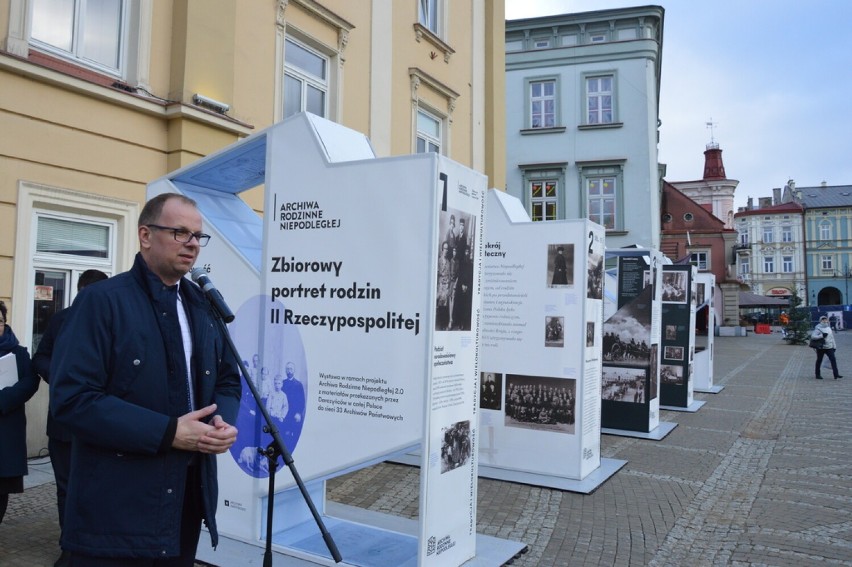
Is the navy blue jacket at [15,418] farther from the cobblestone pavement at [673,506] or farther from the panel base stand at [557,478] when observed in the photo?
the panel base stand at [557,478]

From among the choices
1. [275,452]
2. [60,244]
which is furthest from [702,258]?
[275,452]

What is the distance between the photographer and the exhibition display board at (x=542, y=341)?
270 inches

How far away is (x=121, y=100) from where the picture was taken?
7.45m

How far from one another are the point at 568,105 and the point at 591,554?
24071 millimetres

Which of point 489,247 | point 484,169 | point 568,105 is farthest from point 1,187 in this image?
point 568,105

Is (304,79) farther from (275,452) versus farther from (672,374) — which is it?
(275,452)

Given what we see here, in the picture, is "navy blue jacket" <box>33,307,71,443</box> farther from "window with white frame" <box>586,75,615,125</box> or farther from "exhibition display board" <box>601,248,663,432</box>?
"window with white frame" <box>586,75,615,125</box>

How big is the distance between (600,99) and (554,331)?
2180cm

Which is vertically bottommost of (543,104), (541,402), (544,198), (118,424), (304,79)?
(541,402)

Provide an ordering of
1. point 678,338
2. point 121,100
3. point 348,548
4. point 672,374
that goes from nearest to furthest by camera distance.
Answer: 1. point 348,548
2. point 121,100
3. point 678,338
4. point 672,374

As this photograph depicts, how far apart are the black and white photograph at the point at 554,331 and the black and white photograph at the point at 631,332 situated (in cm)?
323

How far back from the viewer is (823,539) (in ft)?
17.0

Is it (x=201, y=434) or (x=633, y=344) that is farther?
(x=633, y=344)

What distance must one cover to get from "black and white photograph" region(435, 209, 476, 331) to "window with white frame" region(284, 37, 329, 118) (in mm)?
6650
